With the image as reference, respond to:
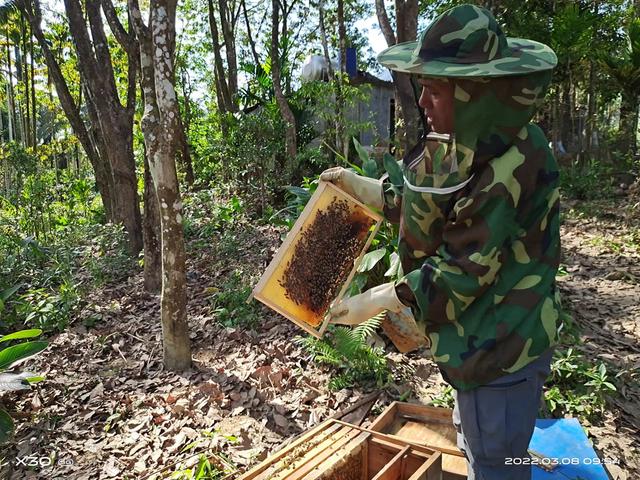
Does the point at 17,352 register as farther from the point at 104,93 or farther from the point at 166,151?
the point at 104,93

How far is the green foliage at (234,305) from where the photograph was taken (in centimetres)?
520

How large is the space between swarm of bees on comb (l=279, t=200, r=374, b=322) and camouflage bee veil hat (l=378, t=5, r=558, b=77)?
111cm

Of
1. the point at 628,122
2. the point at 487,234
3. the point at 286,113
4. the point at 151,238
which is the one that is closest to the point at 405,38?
the point at 286,113

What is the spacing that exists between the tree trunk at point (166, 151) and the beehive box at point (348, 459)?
2.00 meters

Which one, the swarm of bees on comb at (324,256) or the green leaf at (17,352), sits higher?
the swarm of bees on comb at (324,256)

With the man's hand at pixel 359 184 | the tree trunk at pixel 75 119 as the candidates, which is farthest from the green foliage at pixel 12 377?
the tree trunk at pixel 75 119

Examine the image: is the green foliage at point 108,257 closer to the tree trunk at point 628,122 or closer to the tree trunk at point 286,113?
the tree trunk at point 286,113

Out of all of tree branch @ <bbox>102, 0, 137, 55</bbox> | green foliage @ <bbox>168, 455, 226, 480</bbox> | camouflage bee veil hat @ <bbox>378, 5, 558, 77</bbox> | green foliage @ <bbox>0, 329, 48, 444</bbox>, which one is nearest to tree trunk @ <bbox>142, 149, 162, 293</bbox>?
tree branch @ <bbox>102, 0, 137, 55</bbox>

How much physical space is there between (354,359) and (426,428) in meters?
0.99

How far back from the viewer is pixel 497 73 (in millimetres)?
1569

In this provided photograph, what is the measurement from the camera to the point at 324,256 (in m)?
2.76

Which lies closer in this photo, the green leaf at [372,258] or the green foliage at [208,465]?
the green foliage at [208,465]

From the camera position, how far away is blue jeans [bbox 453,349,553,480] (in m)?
1.83

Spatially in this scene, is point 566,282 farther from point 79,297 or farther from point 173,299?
point 79,297
